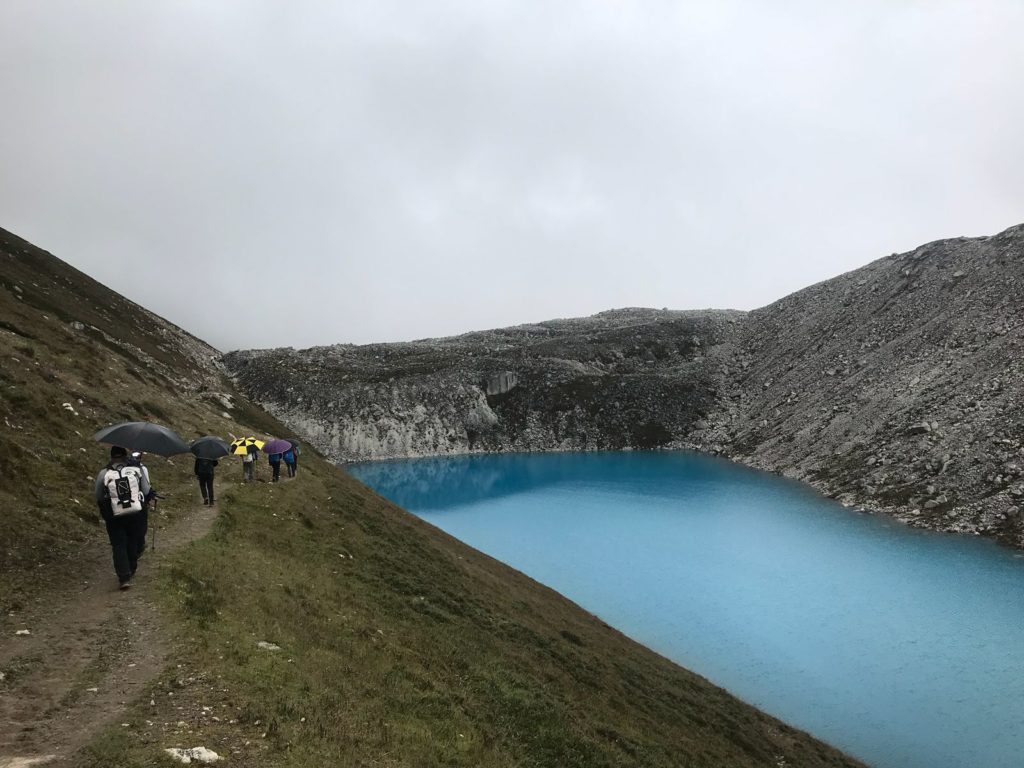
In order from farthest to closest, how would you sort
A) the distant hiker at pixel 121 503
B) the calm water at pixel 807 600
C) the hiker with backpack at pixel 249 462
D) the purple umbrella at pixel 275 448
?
the purple umbrella at pixel 275 448 < the hiker with backpack at pixel 249 462 < the calm water at pixel 807 600 < the distant hiker at pixel 121 503

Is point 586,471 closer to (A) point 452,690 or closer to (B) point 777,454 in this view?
(B) point 777,454

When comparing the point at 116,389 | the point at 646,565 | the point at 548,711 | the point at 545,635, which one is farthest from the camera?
the point at 646,565

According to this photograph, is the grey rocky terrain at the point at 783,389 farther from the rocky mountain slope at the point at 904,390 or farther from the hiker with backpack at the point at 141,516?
the hiker with backpack at the point at 141,516

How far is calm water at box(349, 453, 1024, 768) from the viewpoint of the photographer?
1159 inches

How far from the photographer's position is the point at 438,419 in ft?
462

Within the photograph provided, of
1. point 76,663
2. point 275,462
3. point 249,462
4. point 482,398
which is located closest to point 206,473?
point 249,462

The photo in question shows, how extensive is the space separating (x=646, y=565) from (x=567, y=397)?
93871 millimetres

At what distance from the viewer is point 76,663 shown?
444 inches

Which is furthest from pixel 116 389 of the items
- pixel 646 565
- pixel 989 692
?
pixel 989 692

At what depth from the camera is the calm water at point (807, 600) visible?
29438mm

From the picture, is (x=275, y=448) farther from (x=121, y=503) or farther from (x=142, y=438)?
(x=121, y=503)

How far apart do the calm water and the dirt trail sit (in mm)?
30117

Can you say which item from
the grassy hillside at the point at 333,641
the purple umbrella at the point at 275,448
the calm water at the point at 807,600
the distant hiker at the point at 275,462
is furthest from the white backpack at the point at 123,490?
the calm water at the point at 807,600

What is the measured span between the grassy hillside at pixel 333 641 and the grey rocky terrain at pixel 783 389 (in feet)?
163
